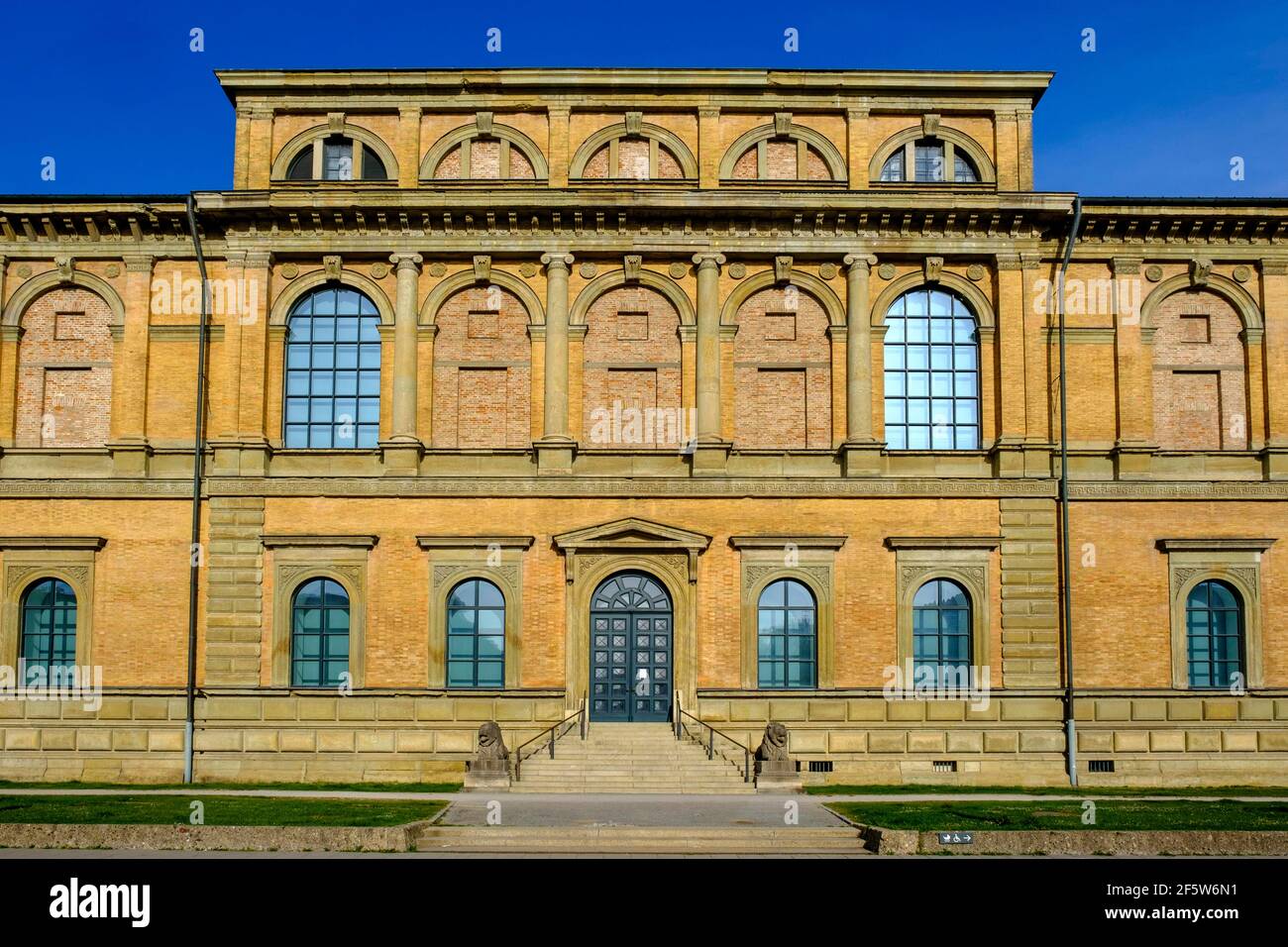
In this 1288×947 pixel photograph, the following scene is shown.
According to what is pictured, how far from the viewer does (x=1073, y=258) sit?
34.5 m

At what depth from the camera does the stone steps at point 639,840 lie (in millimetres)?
21672

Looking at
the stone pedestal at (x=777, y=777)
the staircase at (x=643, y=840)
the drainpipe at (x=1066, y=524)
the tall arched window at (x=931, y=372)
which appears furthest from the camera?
the tall arched window at (x=931, y=372)

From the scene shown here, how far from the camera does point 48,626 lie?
3300 cm

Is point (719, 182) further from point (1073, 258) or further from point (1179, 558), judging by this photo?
point (1179, 558)

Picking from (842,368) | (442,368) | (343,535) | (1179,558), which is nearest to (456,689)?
(343,535)

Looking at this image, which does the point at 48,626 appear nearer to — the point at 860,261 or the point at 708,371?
the point at 708,371

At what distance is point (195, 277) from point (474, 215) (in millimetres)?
7017

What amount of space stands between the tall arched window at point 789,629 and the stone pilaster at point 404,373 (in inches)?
352

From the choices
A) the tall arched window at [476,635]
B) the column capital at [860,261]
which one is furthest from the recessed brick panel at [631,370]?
the tall arched window at [476,635]

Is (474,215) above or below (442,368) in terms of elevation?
above

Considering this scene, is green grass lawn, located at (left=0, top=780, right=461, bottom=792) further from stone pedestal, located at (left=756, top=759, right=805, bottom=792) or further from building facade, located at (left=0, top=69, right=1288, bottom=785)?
stone pedestal, located at (left=756, top=759, right=805, bottom=792)

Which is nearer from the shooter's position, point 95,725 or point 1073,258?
point 95,725

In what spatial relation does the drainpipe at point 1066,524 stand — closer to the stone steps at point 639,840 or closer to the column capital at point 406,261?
the stone steps at point 639,840

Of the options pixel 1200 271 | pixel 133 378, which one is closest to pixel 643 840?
pixel 133 378
